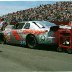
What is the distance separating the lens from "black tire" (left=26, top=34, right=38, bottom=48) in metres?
15.6

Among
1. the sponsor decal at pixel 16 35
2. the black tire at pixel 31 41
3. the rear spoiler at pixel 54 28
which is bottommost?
the black tire at pixel 31 41

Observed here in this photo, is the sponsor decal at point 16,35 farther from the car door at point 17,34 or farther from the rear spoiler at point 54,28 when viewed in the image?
the rear spoiler at point 54,28

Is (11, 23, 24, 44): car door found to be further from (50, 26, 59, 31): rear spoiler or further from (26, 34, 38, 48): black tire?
(50, 26, 59, 31): rear spoiler

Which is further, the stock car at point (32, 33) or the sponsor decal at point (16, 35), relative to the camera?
the sponsor decal at point (16, 35)

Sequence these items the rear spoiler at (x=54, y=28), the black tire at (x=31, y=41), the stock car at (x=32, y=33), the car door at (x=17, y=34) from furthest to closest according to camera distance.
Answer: the car door at (x=17, y=34)
the black tire at (x=31, y=41)
the stock car at (x=32, y=33)
the rear spoiler at (x=54, y=28)

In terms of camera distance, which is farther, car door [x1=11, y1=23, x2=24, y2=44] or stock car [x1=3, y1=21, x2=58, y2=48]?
car door [x1=11, y1=23, x2=24, y2=44]

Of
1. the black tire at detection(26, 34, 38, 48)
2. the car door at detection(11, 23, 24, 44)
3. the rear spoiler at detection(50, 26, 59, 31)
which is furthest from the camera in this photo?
the car door at detection(11, 23, 24, 44)

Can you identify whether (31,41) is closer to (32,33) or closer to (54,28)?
(32,33)

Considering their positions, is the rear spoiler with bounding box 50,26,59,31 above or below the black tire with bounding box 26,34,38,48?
above

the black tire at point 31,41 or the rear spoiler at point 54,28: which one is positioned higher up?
the rear spoiler at point 54,28

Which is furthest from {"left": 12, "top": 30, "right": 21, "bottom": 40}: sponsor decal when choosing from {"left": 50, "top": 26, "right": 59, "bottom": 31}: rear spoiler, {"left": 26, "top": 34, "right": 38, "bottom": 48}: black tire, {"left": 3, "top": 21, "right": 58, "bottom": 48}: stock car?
{"left": 50, "top": 26, "right": 59, "bottom": 31}: rear spoiler

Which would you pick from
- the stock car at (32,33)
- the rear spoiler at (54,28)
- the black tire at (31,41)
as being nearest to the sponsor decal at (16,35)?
the stock car at (32,33)

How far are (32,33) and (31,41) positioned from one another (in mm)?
451

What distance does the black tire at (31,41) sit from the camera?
15630 millimetres
